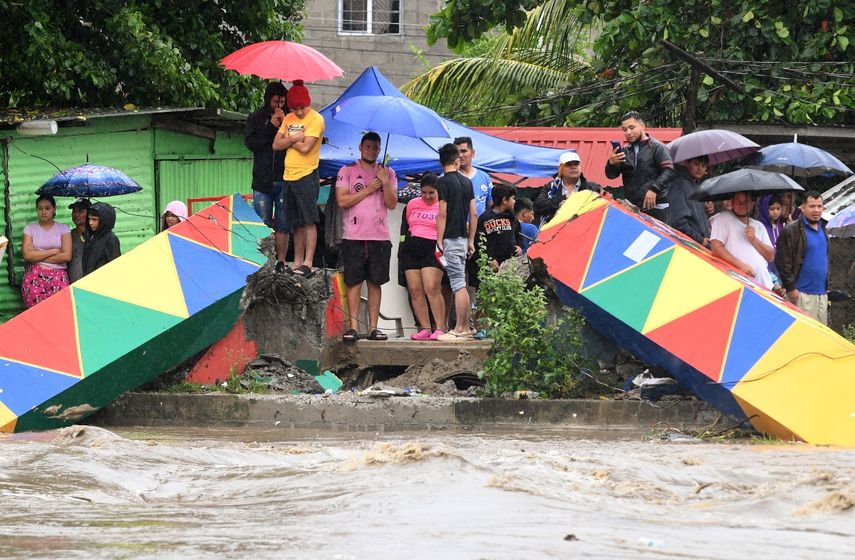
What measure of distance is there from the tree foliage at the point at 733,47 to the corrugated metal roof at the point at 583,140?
0.90m

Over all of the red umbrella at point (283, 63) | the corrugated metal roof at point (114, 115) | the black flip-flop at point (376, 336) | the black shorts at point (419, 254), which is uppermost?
the red umbrella at point (283, 63)

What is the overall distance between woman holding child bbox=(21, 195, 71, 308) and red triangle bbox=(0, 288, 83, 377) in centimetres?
175

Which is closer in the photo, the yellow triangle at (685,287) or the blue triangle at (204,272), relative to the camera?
the yellow triangle at (685,287)

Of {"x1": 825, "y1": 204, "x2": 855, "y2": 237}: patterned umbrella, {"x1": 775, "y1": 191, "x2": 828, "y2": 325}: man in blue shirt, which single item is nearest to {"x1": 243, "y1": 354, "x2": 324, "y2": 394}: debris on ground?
{"x1": 775, "y1": 191, "x2": 828, "y2": 325}: man in blue shirt

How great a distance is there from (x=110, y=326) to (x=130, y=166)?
573 cm

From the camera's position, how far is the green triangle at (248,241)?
12.1 m

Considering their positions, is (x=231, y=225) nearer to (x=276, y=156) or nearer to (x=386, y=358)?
(x=276, y=156)

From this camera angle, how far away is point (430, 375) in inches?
466

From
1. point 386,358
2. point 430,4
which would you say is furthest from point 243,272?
point 430,4

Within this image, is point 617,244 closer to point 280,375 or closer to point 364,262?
point 364,262

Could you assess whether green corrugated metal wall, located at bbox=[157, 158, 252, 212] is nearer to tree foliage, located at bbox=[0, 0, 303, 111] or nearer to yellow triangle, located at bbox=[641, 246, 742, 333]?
tree foliage, located at bbox=[0, 0, 303, 111]

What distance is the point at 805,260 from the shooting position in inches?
481

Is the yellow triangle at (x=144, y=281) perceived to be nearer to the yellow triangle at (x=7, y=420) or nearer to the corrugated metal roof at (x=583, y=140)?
the yellow triangle at (x=7, y=420)

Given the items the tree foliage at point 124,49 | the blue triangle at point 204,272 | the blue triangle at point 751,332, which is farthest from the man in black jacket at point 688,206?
the tree foliage at point 124,49
